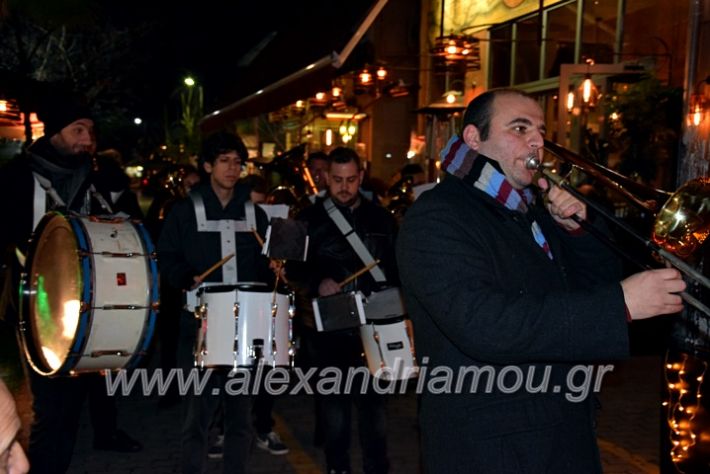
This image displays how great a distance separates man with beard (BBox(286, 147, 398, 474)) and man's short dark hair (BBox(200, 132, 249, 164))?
64 cm

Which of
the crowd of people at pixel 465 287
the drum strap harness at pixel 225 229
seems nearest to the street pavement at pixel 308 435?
the crowd of people at pixel 465 287

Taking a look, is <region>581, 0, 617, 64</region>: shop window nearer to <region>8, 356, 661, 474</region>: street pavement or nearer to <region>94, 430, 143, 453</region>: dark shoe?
<region>8, 356, 661, 474</region>: street pavement

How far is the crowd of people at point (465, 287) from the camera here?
2193mm

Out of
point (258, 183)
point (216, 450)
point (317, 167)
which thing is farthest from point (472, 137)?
point (258, 183)

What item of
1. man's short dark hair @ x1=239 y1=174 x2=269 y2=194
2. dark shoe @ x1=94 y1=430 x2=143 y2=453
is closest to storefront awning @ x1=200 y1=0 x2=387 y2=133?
man's short dark hair @ x1=239 y1=174 x2=269 y2=194

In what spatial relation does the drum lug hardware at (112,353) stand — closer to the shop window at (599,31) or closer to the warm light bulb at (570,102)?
the warm light bulb at (570,102)

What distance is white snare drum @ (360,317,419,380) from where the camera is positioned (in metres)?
4.73

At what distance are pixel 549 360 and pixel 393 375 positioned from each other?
8.32 ft

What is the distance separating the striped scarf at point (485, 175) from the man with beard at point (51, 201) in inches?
100

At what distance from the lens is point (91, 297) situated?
13.4 feet

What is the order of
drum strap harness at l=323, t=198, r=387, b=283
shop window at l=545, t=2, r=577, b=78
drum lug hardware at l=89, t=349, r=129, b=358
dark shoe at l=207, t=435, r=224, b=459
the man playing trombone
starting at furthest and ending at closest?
1. shop window at l=545, t=2, r=577, b=78
2. dark shoe at l=207, t=435, r=224, b=459
3. drum strap harness at l=323, t=198, r=387, b=283
4. drum lug hardware at l=89, t=349, r=129, b=358
5. the man playing trombone

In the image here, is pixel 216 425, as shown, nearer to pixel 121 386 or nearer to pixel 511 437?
pixel 121 386

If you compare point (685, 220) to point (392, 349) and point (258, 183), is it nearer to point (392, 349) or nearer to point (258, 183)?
point (392, 349)

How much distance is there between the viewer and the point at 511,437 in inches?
93.5
